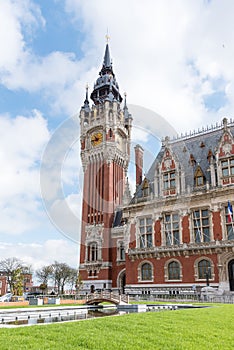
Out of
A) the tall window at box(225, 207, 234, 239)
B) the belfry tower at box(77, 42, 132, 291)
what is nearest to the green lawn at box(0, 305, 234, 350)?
the tall window at box(225, 207, 234, 239)

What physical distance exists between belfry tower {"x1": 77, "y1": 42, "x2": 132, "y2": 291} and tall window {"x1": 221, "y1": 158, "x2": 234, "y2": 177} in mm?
21624

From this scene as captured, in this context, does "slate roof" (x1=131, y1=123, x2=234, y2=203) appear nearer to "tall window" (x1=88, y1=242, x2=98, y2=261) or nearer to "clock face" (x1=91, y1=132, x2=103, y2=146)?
"tall window" (x1=88, y1=242, x2=98, y2=261)

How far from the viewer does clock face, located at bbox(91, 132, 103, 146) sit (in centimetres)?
5681

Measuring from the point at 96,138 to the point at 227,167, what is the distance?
1121 inches

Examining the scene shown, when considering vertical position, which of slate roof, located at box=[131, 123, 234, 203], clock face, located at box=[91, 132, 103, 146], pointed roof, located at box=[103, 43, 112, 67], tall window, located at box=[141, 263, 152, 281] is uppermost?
pointed roof, located at box=[103, 43, 112, 67]

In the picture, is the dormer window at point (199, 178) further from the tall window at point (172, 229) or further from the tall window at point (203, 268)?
Result: the tall window at point (203, 268)

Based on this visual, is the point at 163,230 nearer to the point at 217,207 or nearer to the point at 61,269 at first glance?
the point at 217,207

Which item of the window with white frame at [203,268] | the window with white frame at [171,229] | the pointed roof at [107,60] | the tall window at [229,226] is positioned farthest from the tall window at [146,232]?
the pointed roof at [107,60]

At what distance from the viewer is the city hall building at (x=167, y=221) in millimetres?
33438

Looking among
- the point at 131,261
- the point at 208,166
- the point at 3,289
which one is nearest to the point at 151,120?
the point at 208,166

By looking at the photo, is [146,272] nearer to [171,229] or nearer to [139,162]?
[171,229]

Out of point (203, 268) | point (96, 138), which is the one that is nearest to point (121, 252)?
point (203, 268)

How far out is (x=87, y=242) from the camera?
50.9 metres

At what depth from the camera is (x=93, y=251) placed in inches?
1980
